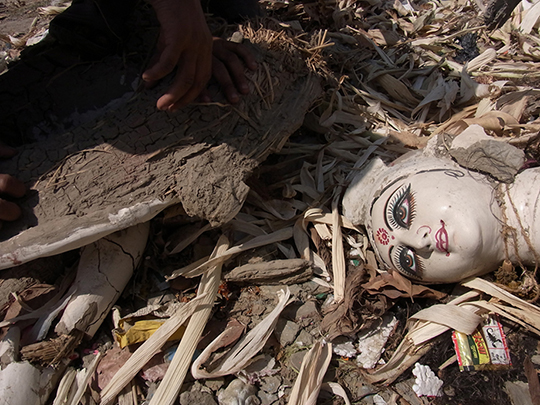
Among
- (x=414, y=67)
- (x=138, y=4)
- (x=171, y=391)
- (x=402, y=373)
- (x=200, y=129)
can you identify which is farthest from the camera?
(x=414, y=67)

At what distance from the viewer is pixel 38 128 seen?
197 cm

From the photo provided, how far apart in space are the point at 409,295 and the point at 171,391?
3.93ft

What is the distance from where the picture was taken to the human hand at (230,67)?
1990 mm

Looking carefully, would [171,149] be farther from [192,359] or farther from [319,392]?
[319,392]

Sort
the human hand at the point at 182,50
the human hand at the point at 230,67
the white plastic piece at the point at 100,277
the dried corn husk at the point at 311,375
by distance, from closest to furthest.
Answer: the human hand at the point at 182,50
the dried corn husk at the point at 311,375
the white plastic piece at the point at 100,277
the human hand at the point at 230,67

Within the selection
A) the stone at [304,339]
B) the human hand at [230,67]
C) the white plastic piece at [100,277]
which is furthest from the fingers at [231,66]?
the stone at [304,339]

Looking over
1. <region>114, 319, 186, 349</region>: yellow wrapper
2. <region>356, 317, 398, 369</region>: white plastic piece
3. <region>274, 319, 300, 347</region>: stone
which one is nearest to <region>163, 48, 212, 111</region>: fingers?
<region>114, 319, 186, 349</region>: yellow wrapper

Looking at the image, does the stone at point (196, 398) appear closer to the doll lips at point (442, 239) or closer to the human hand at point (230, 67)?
the doll lips at point (442, 239)

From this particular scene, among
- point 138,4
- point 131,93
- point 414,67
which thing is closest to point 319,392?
point 131,93

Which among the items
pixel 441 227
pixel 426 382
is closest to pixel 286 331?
pixel 426 382

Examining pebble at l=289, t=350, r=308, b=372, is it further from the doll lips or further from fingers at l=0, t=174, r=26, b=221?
fingers at l=0, t=174, r=26, b=221

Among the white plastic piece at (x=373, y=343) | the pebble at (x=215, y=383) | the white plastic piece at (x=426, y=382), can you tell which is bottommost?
the white plastic piece at (x=426, y=382)

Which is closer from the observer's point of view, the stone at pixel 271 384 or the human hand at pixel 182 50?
the human hand at pixel 182 50

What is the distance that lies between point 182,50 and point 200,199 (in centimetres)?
65
